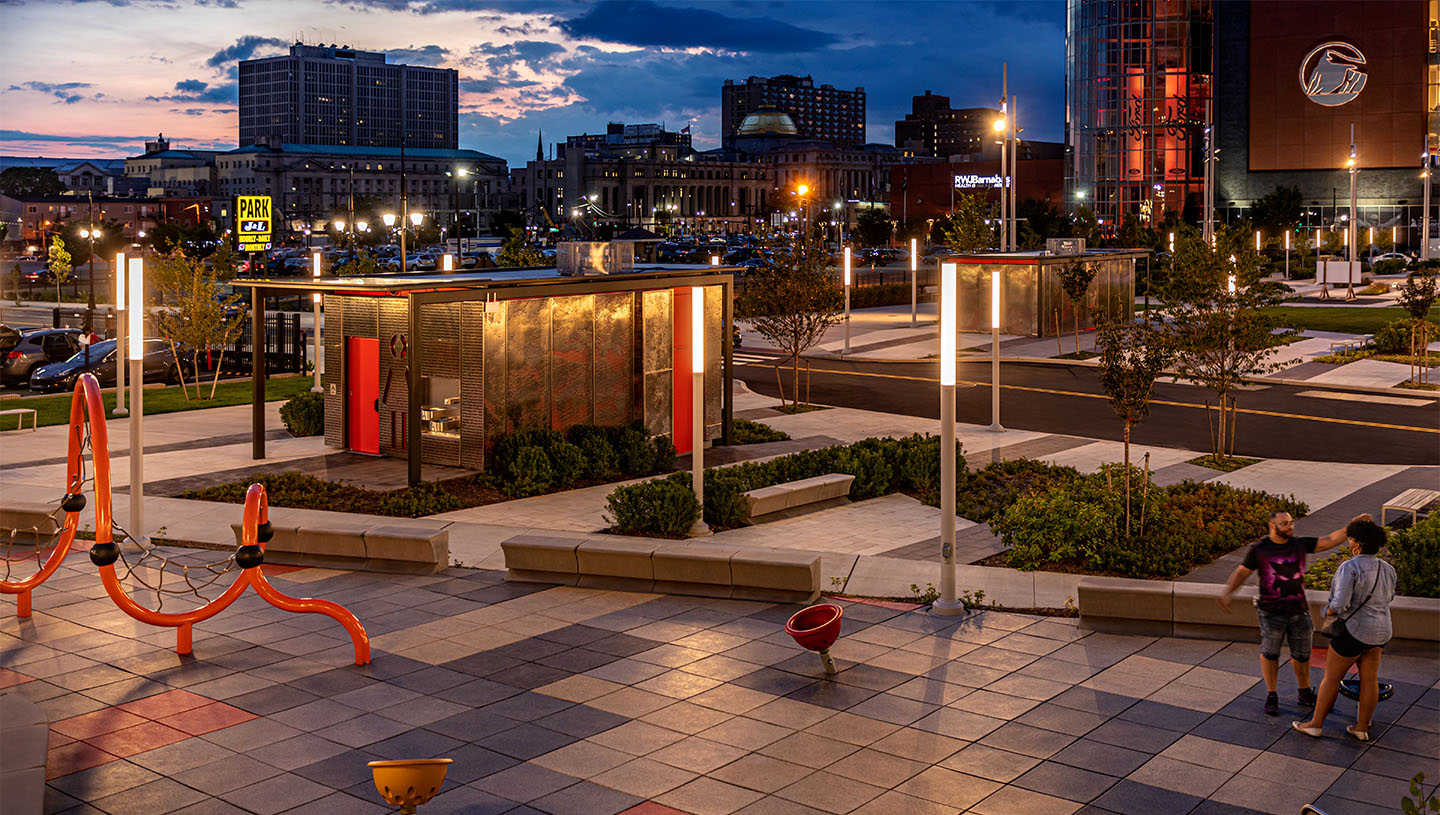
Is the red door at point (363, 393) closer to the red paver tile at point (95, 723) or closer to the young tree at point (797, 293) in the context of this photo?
the young tree at point (797, 293)

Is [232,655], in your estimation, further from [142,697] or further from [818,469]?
[818,469]

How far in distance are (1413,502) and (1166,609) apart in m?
6.85

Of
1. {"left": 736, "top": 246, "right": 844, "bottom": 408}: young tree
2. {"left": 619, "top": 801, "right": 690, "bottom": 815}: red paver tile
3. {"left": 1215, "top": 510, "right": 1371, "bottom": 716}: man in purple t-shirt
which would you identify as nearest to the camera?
{"left": 619, "top": 801, "right": 690, "bottom": 815}: red paver tile

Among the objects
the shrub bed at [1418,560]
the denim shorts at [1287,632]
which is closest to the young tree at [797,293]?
the shrub bed at [1418,560]

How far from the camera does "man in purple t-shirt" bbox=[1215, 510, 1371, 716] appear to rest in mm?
11414

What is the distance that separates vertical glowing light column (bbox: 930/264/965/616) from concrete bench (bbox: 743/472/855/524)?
5.35m

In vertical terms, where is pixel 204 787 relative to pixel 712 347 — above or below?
below

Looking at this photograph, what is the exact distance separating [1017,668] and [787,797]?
3903 mm

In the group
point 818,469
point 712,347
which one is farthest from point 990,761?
point 712,347

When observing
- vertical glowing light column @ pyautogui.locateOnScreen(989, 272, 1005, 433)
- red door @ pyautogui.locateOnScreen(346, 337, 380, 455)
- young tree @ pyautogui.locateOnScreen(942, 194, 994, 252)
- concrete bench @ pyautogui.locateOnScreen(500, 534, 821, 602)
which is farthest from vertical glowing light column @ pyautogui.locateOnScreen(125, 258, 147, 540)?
young tree @ pyautogui.locateOnScreen(942, 194, 994, 252)

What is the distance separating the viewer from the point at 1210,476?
23781 millimetres

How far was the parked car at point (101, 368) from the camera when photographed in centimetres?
3675

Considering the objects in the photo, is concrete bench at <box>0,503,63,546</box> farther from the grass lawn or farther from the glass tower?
the glass tower

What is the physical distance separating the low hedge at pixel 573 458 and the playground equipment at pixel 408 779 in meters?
13.7
